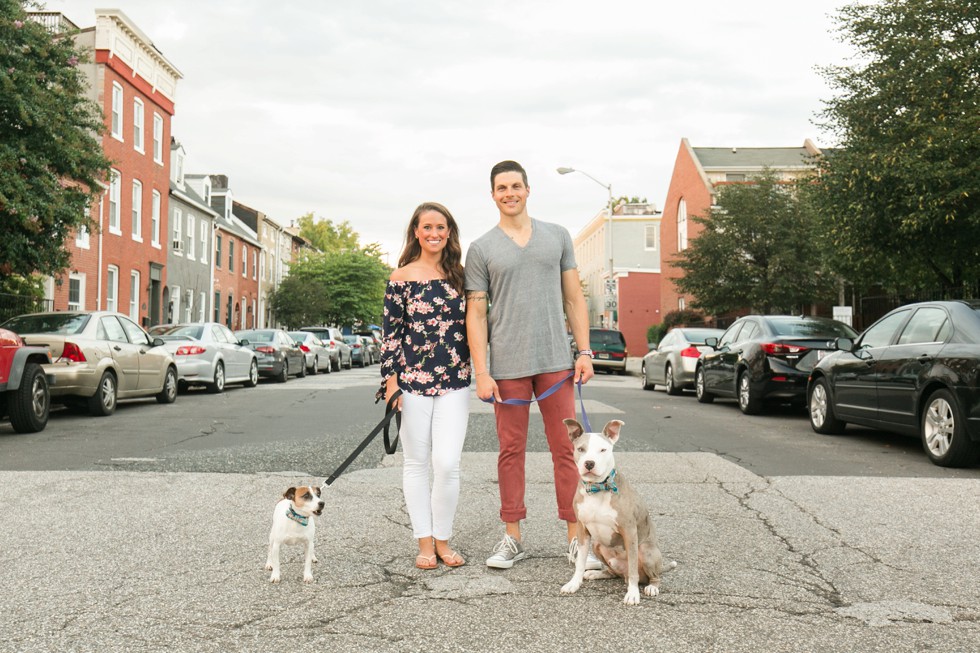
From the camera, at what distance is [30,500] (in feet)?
21.2

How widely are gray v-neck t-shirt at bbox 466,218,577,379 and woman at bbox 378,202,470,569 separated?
6.3 inches

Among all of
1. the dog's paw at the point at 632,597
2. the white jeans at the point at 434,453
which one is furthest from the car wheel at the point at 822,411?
the dog's paw at the point at 632,597

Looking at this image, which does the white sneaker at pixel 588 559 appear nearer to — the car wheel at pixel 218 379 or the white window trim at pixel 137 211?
the car wheel at pixel 218 379

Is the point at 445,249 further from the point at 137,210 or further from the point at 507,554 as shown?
the point at 137,210

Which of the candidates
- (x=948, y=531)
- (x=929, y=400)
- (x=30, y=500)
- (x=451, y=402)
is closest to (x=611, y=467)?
Answer: (x=451, y=402)

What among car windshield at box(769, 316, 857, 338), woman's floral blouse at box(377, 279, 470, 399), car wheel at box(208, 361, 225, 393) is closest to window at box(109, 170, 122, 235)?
car wheel at box(208, 361, 225, 393)

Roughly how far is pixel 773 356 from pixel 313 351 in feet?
59.6

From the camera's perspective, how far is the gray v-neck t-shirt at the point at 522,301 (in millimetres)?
4715

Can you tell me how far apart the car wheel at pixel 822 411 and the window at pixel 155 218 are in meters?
28.5

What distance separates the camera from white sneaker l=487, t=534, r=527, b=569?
4.62 metres

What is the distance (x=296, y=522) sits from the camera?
438 centimetres

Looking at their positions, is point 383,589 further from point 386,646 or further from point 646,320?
point 646,320

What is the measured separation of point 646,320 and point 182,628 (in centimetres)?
6039

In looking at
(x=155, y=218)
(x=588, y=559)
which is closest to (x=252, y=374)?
(x=155, y=218)
